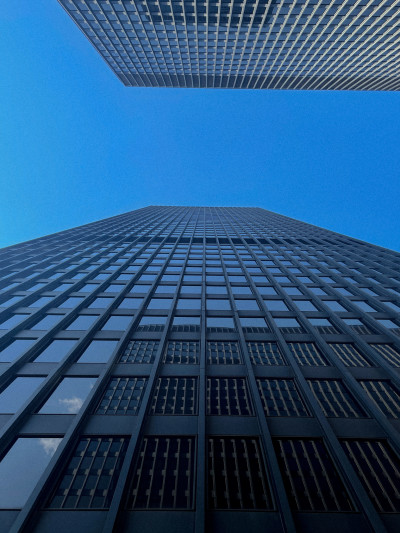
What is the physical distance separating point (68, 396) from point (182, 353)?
564 cm

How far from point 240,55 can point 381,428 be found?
75.1 metres

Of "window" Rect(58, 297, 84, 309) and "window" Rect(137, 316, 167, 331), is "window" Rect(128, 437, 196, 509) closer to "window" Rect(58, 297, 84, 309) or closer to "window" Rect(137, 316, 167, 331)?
"window" Rect(137, 316, 167, 331)

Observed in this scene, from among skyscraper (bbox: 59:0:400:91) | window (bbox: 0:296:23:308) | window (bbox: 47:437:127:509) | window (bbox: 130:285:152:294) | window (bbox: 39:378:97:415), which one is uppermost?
skyscraper (bbox: 59:0:400:91)

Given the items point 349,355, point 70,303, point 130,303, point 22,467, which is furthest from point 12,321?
point 349,355

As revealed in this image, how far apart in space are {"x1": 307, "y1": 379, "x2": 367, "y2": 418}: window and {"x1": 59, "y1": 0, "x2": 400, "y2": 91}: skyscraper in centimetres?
5899

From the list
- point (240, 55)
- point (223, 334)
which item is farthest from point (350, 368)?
point (240, 55)

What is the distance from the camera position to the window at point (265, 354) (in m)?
14.2

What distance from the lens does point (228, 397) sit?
11781 mm

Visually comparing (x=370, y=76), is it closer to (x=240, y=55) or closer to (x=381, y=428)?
(x=240, y=55)

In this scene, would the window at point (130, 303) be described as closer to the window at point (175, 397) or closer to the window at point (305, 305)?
the window at point (175, 397)

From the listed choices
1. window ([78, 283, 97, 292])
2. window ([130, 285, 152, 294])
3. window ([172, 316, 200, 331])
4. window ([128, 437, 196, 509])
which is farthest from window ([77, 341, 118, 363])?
window ([78, 283, 97, 292])

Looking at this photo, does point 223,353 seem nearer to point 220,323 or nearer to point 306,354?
point 220,323

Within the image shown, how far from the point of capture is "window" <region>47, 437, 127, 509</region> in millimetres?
7977

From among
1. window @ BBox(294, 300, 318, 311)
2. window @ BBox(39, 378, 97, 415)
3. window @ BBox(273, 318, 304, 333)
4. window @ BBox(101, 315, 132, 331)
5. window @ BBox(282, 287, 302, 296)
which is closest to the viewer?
window @ BBox(39, 378, 97, 415)
